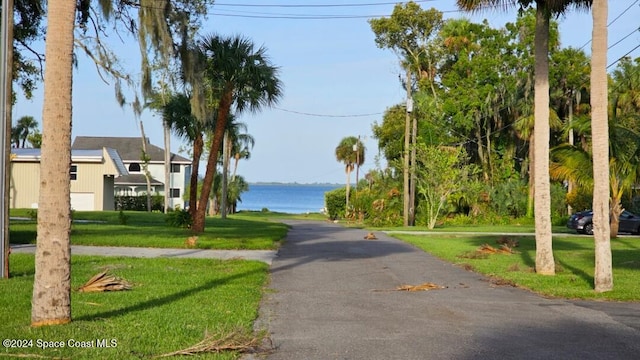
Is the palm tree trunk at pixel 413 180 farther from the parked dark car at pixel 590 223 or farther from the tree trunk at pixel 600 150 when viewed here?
the tree trunk at pixel 600 150

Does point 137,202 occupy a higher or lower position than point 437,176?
lower

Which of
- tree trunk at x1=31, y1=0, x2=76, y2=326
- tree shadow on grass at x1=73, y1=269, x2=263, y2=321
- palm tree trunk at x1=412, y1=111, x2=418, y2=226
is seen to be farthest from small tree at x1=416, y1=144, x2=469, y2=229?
tree trunk at x1=31, y1=0, x2=76, y2=326

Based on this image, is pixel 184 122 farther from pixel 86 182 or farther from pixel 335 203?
pixel 335 203

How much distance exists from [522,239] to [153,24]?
17563mm

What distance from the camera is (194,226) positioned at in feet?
92.1

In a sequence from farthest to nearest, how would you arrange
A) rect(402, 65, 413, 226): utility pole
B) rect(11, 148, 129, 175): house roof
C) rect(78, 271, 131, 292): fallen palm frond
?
rect(11, 148, 129, 175): house roof < rect(402, 65, 413, 226): utility pole < rect(78, 271, 131, 292): fallen palm frond

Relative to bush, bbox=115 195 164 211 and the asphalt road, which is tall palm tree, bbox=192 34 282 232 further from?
bush, bbox=115 195 164 211

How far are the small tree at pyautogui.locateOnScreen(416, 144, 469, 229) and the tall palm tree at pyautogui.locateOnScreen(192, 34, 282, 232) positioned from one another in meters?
16.2

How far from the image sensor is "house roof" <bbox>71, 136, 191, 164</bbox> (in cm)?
7225

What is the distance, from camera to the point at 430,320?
1027 centimetres

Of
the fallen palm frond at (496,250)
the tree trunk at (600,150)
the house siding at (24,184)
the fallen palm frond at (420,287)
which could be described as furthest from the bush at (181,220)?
the tree trunk at (600,150)

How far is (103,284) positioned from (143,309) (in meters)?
2.06

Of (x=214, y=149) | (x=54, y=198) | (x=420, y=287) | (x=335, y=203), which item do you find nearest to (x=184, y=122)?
(x=214, y=149)

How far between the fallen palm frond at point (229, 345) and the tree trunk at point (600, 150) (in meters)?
7.74
